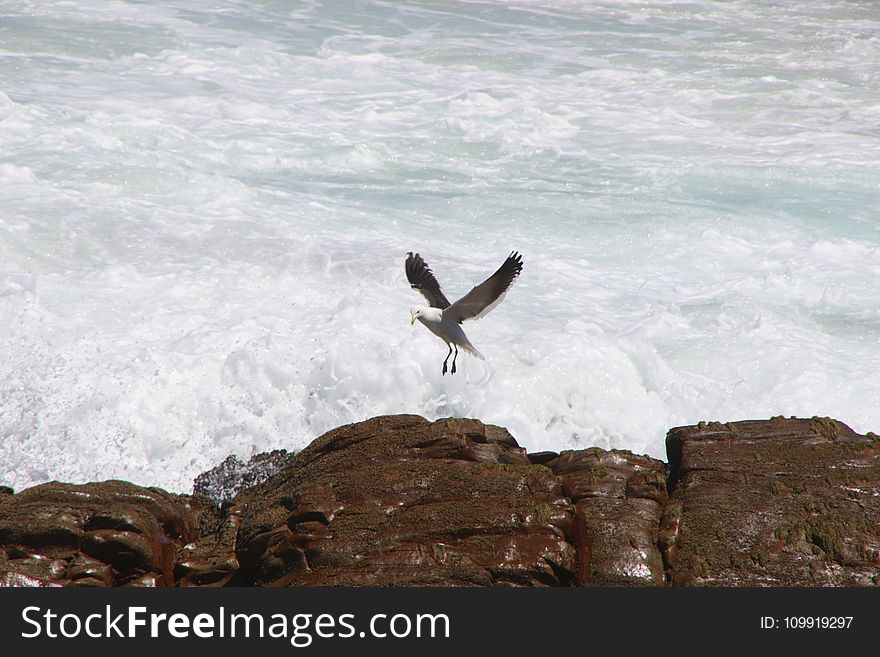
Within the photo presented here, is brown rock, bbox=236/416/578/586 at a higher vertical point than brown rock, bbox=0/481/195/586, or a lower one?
higher

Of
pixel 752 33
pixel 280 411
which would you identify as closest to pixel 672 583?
pixel 280 411

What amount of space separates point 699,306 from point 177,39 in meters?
15.5

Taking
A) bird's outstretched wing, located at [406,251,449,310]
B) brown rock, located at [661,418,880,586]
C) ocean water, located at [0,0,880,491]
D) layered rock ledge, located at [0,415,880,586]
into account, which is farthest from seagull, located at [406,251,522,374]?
brown rock, located at [661,418,880,586]

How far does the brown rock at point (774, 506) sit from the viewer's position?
15.4 feet

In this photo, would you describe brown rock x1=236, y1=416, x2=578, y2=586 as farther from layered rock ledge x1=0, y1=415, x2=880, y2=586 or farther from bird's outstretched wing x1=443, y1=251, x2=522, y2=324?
bird's outstretched wing x1=443, y1=251, x2=522, y2=324

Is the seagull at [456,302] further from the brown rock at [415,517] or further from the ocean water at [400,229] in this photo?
the ocean water at [400,229]

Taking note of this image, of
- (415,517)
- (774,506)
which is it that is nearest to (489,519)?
(415,517)

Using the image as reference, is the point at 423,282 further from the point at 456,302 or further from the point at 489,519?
the point at 489,519

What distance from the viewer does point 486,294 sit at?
7094 mm

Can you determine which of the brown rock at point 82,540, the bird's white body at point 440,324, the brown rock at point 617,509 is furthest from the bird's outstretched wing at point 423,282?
the brown rock at point 82,540

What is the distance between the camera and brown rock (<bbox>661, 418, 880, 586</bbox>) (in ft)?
15.4

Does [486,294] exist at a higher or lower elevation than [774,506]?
higher

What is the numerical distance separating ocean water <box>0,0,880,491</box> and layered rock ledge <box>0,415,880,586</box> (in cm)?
236

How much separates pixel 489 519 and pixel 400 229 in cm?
880
